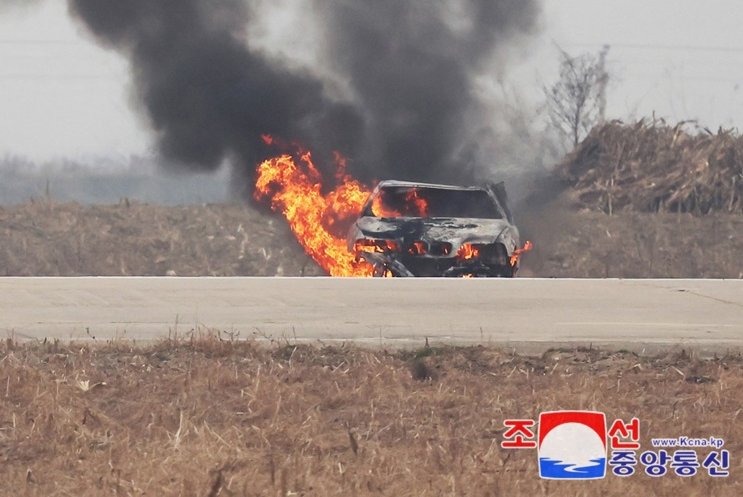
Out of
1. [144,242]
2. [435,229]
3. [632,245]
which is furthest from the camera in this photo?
[632,245]

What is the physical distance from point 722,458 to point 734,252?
2035 cm

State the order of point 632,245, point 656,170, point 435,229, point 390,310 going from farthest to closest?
1. point 656,170
2. point 632,245
3. point 435,229
4. point 390,310

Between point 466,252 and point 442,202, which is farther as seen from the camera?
point 442,202

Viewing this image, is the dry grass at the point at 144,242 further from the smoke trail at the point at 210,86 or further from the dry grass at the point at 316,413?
the dry grass at the point at 316,413

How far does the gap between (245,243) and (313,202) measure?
2.90 m

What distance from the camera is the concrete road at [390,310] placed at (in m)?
13.1

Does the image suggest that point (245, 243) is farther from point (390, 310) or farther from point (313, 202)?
point (390, 310)

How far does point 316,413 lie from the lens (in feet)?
31.5

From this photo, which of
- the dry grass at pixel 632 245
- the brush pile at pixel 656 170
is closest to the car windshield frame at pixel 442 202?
the dry grass at pixel 632 245

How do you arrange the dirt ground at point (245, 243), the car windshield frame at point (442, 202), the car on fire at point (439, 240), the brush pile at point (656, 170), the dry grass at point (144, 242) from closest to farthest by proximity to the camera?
the car on fire at point (439, 240) → the car windshield frame at point (442, 202) → the dry grass at point (144, 242) → the dirt ground at point (245, 243) → the brush pile at point (656, 170)

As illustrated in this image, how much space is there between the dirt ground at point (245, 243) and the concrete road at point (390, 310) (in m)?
8.87

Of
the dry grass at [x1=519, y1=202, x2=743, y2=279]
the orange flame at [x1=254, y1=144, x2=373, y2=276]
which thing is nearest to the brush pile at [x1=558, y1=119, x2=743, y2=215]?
the dry grass at [x1=519, y1=202, x2=743, y2=279]

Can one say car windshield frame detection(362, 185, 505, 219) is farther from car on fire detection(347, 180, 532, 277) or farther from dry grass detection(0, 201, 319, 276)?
dry grass detection(0, 201, 319, 276)

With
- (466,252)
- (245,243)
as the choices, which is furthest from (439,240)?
(245,243)
